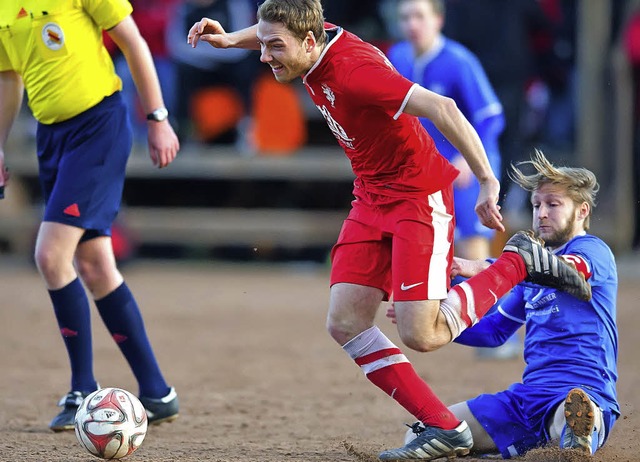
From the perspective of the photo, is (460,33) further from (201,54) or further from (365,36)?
(201,54)

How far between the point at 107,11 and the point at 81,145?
2.07ft

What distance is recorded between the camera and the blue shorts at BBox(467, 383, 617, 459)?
4570 mm

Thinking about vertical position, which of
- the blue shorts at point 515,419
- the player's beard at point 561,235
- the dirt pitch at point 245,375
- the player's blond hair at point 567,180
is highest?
the player's blond hair at point 567,180

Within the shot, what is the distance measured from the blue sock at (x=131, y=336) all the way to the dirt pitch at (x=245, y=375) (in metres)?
0.22

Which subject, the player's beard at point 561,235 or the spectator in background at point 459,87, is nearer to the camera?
the player's beard at point 561,235

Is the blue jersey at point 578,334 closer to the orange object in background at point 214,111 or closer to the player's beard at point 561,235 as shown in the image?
the player's beard at point 561,235

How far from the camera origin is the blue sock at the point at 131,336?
5.34 metres

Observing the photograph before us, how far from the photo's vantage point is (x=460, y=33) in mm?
10844

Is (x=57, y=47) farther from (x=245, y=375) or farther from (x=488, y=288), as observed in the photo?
(x=245, y=375)

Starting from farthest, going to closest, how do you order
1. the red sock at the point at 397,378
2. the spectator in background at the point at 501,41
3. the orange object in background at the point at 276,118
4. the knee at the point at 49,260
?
the orange object in background at the point at 276,118, the spectator in background at the point at 501,41, the knee at the point at 49,260, the red sock at the point at 397,378

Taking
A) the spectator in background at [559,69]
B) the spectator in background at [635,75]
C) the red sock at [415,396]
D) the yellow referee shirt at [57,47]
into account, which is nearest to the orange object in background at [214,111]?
the spectator in background at [559,69]

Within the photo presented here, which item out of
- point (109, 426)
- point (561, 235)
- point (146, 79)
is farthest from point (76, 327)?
point (561, 235)

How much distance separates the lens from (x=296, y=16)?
4363mm

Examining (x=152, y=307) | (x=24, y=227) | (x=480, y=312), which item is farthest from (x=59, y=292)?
(x=24, y=227)
